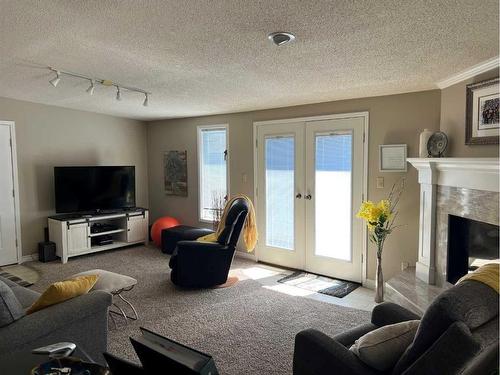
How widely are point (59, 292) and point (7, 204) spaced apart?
11.5 ft

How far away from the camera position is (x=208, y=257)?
395cm

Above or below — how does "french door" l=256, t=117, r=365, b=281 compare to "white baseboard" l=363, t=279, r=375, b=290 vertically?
above

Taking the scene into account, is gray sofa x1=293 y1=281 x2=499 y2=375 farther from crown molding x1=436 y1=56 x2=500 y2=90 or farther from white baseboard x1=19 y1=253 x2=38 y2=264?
white baseboard x1=19 y1=253 x2=38 y2=264

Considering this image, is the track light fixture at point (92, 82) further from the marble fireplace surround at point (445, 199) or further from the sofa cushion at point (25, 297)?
the marble fireplace surround at point (445, 199)

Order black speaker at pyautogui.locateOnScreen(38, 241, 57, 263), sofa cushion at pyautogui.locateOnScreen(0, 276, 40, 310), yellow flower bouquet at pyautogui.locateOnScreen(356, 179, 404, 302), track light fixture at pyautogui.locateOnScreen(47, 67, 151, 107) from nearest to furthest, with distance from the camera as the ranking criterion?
1. sofa cushion at pyautogui.locateOnScreen(0, 276, 40, 310)
2. track light fixture at pyautogui.locateOnScreen(47, 67, 151, 107)
3. yellow flower bouquet at pyautogui.locateOnScreen(356, 179, 404, 302)
4. black speaker at pyautogui.locateOnScreen(38, 241, 57, 263)

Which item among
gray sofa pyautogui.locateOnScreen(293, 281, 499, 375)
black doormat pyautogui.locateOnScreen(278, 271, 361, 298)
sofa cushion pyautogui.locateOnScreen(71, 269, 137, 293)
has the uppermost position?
gray sofa pyautogui.locateOnScreen(293, 281, 499, 375)

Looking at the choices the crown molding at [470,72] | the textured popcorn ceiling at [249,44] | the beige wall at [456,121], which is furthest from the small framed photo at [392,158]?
the crown molding at [470,72]

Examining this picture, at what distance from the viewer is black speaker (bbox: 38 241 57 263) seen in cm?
495

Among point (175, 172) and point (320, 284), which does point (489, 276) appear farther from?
point (175, 172)

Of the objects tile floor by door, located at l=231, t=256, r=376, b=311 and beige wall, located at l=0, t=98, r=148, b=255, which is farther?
beige wall, located at l=0, t=98, r=148, b=255

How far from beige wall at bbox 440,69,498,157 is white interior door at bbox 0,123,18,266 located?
17.9 ft

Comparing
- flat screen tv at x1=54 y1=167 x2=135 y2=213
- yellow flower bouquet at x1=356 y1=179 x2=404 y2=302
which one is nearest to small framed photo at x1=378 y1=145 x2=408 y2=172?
yellow flower bouquet at x1=356 y1=179 x2=404 y2=302

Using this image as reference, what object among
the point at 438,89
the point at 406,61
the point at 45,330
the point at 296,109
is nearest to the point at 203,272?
the point at 45,330

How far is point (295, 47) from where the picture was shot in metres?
2.48
